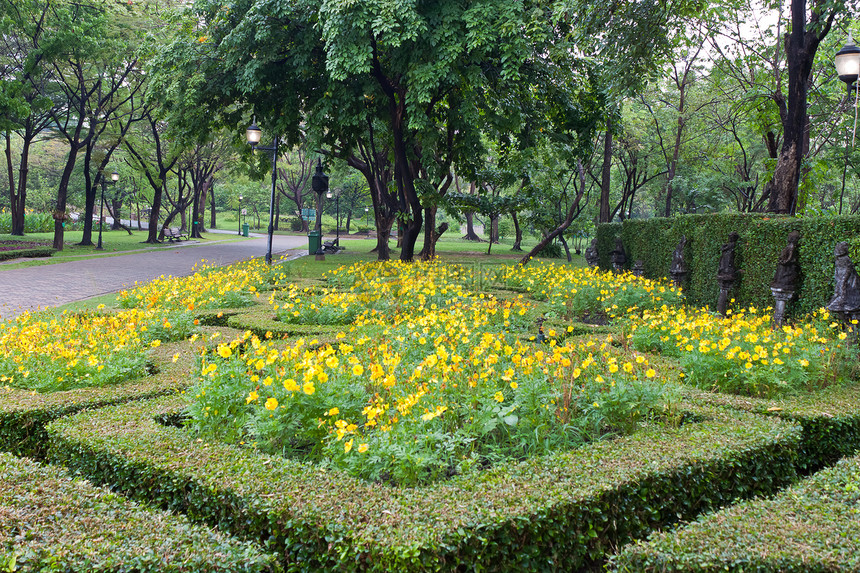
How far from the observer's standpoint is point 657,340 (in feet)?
19.4

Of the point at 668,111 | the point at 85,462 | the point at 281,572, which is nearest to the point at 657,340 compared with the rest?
the point at 281,572

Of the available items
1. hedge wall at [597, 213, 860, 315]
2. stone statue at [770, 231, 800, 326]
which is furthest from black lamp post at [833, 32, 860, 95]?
stone statue at [770, 231, 800, 326]

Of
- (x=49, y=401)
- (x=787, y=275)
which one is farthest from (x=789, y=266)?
(x=49, y=401)

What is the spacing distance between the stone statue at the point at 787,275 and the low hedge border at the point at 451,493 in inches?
175

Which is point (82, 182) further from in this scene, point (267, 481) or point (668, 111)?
point (267, 481)

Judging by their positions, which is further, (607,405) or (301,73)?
(301,73)

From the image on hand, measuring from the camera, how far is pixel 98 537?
2.32 metres

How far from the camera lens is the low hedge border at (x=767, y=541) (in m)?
2.21

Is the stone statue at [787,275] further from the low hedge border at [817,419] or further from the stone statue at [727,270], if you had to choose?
the low hedge border at [817,419]

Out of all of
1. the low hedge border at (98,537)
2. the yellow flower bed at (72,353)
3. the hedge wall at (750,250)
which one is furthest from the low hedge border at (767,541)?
the hedge wall at (750,250)

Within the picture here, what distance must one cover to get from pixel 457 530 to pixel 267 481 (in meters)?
0.97

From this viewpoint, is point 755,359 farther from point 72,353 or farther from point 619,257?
point 619,257

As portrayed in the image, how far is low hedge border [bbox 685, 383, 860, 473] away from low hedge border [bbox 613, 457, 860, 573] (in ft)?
3.24

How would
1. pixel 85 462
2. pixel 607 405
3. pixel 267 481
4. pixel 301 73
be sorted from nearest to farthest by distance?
pixel 267 481 < pixel 85 462 < pixel 607 405 < pixel 301 73
